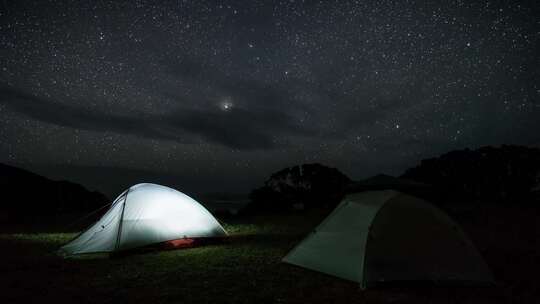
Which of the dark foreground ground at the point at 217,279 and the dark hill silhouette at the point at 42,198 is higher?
the dark hill silhouette at the point at 42,198

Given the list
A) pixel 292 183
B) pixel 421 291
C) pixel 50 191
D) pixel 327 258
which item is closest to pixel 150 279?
pixel 327 258

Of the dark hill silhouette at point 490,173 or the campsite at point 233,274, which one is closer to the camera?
the campsite at point 233,274

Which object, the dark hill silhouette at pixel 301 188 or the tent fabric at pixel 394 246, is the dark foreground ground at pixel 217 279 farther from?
the dark hill silhouette at pixel 301 188

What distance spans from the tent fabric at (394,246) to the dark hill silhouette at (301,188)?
2179 centimetres

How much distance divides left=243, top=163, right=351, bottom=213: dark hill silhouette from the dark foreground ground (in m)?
19.0

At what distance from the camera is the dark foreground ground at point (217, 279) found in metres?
5.51

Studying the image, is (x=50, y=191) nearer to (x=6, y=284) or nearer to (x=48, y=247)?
(x=48, y=247)

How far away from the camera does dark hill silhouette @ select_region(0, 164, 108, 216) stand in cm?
2295

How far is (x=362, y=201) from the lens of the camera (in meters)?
7.03

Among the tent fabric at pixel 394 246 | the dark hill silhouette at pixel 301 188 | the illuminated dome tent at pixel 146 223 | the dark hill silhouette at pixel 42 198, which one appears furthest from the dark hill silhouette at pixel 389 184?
the dark hill silhouette at pixel 42 198

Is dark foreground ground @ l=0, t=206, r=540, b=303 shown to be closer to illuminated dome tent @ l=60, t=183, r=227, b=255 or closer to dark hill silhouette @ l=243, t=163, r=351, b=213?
illuminated dome tent @ l=60, t=183, r=227, b=255

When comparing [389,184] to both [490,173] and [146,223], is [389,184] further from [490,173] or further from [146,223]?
[146,223]

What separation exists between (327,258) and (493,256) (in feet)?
14.9

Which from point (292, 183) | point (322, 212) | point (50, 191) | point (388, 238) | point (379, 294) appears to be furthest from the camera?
point (292, 183)
